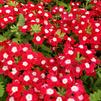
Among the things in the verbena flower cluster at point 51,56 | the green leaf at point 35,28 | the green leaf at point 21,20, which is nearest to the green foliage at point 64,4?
the verbena flower cluster at point 51,56

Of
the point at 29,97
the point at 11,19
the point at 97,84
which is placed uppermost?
the point at 11,19

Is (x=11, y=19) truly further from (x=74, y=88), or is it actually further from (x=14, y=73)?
(x=74, y=88)

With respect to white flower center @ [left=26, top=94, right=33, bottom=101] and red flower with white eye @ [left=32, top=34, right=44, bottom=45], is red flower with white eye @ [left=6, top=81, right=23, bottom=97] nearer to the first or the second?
white flower center @ [left=26, top=94, right=33, bottom=101]

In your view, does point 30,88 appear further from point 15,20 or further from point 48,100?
point 15,20

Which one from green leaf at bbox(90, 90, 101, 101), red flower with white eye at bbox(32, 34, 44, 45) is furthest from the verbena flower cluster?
green leaf at bbox(90, 90, 101, 101)

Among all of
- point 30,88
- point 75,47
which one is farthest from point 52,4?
point 30,88

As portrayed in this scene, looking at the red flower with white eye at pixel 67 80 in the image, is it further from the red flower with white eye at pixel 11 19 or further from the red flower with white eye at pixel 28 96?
the red flower with white eye at pixel 11 19

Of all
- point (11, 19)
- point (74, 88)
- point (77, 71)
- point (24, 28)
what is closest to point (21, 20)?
point (11, 19)

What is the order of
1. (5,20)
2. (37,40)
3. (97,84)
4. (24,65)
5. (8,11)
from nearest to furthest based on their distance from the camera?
(24,65) → (97,84) → (37,40) → (5,20) → (8,11)

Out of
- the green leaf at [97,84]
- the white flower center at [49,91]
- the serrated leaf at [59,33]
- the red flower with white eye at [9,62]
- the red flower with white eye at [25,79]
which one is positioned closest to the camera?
the white flower center at [49,91]
